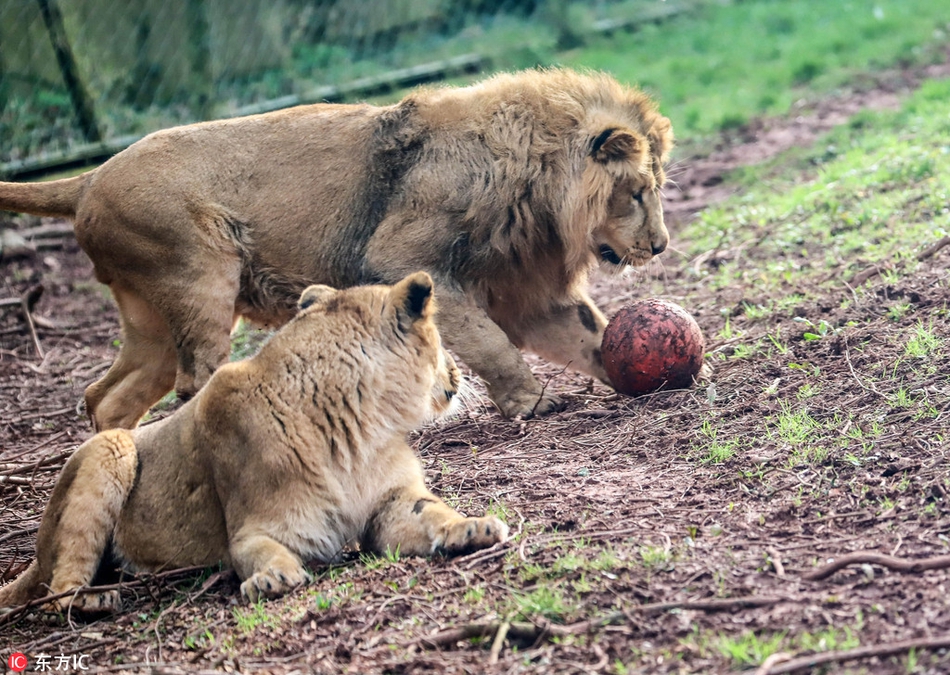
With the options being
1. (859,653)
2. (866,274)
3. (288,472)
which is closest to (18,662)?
(288,472)

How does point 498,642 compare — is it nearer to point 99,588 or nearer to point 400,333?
point 400,333

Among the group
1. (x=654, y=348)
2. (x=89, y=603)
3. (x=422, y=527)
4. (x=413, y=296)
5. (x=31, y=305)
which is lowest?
(x=31, y=305)

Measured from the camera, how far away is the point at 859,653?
266cm

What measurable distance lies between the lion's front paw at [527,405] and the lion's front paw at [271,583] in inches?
74.6

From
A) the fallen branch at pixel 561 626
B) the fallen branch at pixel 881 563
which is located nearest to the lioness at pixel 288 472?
the fallen branch at pixel 561 626

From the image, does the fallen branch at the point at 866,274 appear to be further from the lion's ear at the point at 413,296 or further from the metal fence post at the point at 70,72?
the metal fence post at the point at 70,72

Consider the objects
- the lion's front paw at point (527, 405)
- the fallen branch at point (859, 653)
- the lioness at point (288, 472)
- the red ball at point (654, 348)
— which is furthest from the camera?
the lion's front paw at point (527, 405)

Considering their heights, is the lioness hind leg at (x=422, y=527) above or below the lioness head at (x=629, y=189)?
below

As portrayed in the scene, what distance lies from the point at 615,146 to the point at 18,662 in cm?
341

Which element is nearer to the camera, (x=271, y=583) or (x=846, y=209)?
(x=271, y=583)

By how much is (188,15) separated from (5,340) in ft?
13.8

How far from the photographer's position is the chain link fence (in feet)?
31.9

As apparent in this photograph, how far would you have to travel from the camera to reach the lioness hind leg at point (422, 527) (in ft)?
12.0

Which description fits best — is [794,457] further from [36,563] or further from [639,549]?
[36,563]
